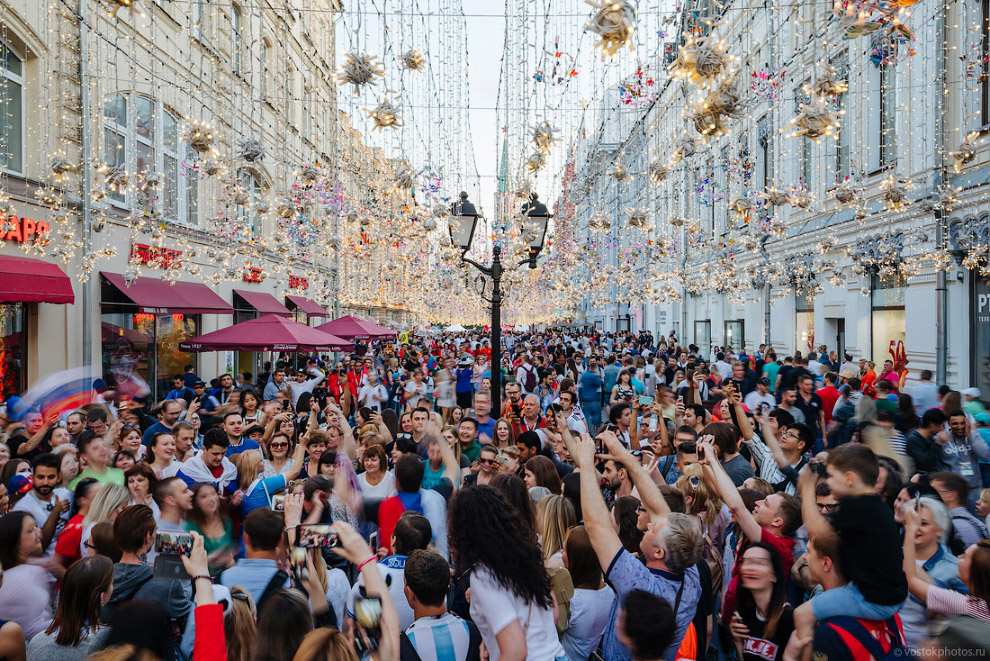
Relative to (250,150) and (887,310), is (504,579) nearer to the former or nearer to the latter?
(250,150)

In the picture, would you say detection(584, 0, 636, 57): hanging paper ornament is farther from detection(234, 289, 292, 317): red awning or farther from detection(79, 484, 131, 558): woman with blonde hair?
detection(234, 289, 292, 317): red awning

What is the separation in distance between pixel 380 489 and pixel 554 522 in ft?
5.95

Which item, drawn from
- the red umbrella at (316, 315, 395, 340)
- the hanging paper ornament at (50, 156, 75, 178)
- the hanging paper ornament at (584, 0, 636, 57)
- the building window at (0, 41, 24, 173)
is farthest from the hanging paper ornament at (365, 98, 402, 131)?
the red umbrella at (316, 315, 395, 340)

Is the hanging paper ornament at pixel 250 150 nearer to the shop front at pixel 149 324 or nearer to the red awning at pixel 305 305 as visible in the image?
the shop front at pixel 149 324

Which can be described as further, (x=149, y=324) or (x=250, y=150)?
(x=149, y=324)

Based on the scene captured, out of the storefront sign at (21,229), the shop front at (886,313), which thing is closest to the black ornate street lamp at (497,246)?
the storefront sign at (21,229)

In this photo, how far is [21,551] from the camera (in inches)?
154

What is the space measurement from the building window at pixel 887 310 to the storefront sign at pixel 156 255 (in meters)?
17.6

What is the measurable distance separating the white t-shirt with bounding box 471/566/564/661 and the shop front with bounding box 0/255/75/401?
11235mm

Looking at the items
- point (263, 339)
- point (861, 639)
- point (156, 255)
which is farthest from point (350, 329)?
point (861, 639)

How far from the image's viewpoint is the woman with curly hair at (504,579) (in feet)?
9.84

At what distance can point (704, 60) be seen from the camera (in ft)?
15.5

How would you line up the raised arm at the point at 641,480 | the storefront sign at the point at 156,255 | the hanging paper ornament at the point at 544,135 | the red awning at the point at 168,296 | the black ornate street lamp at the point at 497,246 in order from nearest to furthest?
1. the raised arm at the point at 641,480
2. the hanging paper ornament at the point at 544,135
3. the black ornate street lamp at the point at 497,246
4. the red awning at the point at 168,296
5. the storefront sign at the point at 156,255

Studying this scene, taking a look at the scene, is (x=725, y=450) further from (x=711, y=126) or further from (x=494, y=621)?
(x=494, y=621)
